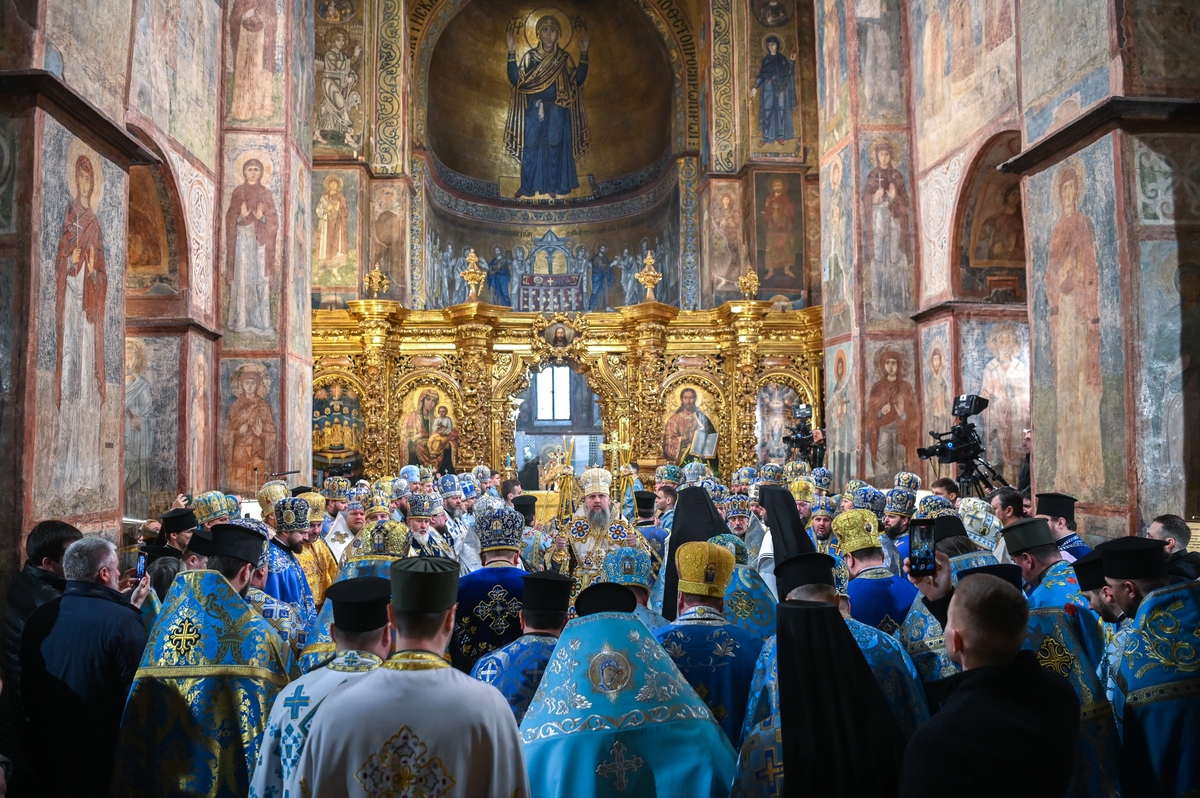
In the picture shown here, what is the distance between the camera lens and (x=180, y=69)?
11.6 metres

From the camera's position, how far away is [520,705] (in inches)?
138

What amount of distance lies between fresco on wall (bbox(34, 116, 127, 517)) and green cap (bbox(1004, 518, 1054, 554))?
22.1 feet

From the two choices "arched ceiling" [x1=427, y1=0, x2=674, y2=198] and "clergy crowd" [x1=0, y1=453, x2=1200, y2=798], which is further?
"arched ceiling" [x1=427, y1=0, x2=674, y2=198]

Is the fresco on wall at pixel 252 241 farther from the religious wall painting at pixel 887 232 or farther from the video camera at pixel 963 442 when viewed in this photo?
the video camera at pixel 963 442

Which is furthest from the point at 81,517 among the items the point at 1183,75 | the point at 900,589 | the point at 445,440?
the point at 445,440

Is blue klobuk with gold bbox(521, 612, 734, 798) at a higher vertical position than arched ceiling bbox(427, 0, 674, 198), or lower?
lower

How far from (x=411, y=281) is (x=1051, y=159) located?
642 inches

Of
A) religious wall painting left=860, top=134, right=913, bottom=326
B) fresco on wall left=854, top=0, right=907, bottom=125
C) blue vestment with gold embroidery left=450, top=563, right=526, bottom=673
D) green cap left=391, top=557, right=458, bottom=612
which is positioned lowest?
blue vestment with gold embroidery left=450, top=563, right=526, bottom=673

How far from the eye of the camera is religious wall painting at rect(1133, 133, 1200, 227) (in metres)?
8.19

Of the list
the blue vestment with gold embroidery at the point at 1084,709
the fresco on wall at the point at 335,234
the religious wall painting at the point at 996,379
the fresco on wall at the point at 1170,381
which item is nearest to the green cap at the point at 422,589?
the blue vestment with gold embroidery at the point at 1084,709

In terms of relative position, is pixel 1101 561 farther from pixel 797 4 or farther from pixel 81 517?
pixel 797 4

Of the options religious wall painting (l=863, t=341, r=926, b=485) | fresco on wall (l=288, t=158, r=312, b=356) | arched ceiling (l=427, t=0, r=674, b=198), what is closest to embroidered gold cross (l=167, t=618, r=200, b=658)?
fresco on wall (l=288, t=158, r=312, b=356)

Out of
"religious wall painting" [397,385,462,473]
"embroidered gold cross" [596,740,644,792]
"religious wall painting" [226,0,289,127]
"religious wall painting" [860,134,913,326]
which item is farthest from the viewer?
"religious wall painting" [397,385,462,473]

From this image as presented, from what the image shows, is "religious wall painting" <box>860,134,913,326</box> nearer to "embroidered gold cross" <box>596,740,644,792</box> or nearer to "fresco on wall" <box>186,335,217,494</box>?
"fresco on wall" <box>186,335,217,494</box>
